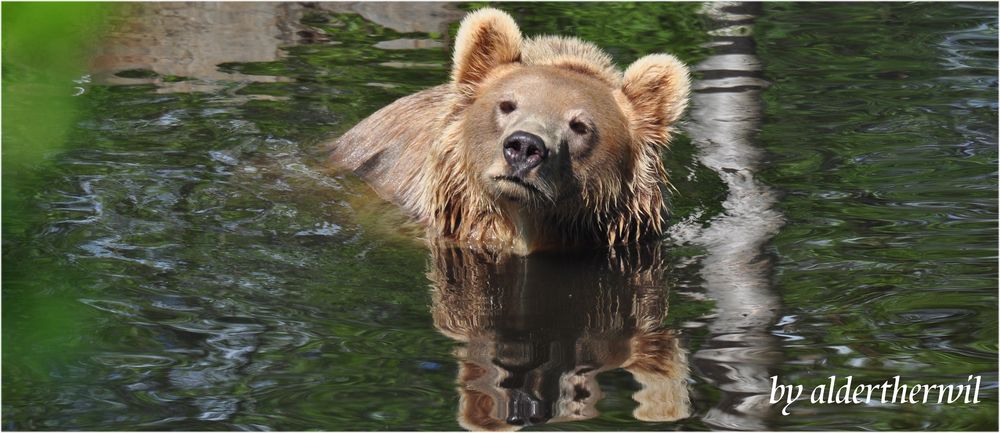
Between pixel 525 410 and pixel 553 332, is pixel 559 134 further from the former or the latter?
pixel 525 410

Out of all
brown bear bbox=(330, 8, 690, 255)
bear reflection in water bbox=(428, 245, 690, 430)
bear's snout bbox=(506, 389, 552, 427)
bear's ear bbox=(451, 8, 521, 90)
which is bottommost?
bear reflection in water bbox=(428, 245, 690, 430)

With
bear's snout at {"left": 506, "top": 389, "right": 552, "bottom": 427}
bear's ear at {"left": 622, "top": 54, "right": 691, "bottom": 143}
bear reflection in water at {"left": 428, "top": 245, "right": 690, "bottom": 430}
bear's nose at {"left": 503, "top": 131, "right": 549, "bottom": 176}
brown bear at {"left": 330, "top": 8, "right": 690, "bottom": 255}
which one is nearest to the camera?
bear's snout at {"left": 506, "top": 389, "right": 552, "bottom": 427}

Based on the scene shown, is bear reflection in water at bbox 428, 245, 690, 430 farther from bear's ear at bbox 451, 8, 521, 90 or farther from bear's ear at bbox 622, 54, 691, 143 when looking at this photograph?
bear's ear at bbox 451, 8, 521, 90

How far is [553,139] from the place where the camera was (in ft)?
20.5

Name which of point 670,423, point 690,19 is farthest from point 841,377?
point 690,19

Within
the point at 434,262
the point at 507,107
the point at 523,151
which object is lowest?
the point at 434,262

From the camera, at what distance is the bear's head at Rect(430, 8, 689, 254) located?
6.53 meters

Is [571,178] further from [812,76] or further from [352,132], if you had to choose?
[812,76]

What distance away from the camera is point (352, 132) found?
899 cm

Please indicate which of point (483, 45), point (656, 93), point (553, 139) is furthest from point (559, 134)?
point (483, 45)

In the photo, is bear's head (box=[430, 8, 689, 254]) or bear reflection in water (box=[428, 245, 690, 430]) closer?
bear reflection in water (box=[428, 245, 690, 430])

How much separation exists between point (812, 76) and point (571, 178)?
17.4 feet

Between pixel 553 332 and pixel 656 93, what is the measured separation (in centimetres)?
211

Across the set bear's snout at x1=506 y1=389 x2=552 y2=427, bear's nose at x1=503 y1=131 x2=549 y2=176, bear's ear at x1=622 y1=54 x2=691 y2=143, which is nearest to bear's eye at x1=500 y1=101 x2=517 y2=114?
bear's nose at x1=503 y1=131 x2=549 y2=176
